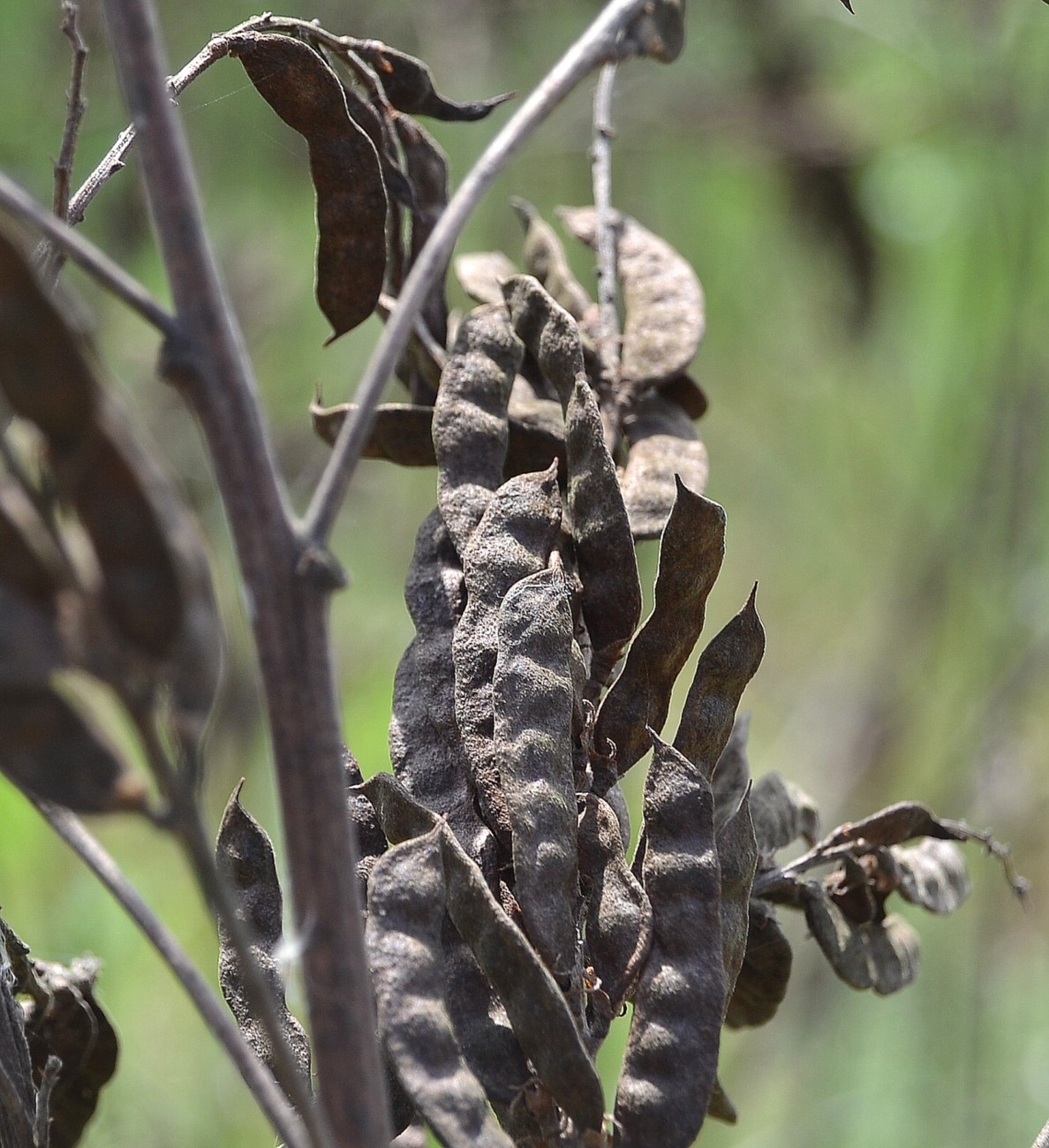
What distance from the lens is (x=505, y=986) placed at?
356mm

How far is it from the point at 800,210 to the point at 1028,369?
647mm

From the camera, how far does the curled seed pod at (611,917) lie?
0.38m

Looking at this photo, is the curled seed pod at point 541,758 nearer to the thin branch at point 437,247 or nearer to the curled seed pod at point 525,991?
the curled seed pod at point 525,991

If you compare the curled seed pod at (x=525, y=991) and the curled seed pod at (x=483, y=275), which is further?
the curled seed pod at (x=483, y=275)

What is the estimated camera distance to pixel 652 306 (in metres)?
0.63

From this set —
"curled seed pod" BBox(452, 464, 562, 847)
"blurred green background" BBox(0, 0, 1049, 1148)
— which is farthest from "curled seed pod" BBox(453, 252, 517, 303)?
"blurred green background" BBox(0, 0, 1049, 1148)

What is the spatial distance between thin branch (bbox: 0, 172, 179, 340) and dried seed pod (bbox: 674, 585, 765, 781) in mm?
242

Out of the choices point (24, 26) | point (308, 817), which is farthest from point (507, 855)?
point (24, 26)

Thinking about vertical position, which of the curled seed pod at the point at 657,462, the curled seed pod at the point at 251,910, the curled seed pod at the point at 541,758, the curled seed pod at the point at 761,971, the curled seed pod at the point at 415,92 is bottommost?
the curled seed pod at the point at 761,971

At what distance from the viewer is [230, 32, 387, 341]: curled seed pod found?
1.69 ft

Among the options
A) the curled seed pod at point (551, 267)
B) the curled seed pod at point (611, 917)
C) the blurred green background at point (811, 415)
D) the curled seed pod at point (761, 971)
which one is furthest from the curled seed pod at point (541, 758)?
the blurred green background at point (811, 415)

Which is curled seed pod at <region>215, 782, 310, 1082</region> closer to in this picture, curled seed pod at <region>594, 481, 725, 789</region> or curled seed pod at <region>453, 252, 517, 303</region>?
curled seed pod at <region>594, 481, 725, 789</region>

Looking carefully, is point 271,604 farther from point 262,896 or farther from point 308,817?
point 262,896

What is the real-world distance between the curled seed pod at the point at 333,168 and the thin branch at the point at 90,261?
0.27m
